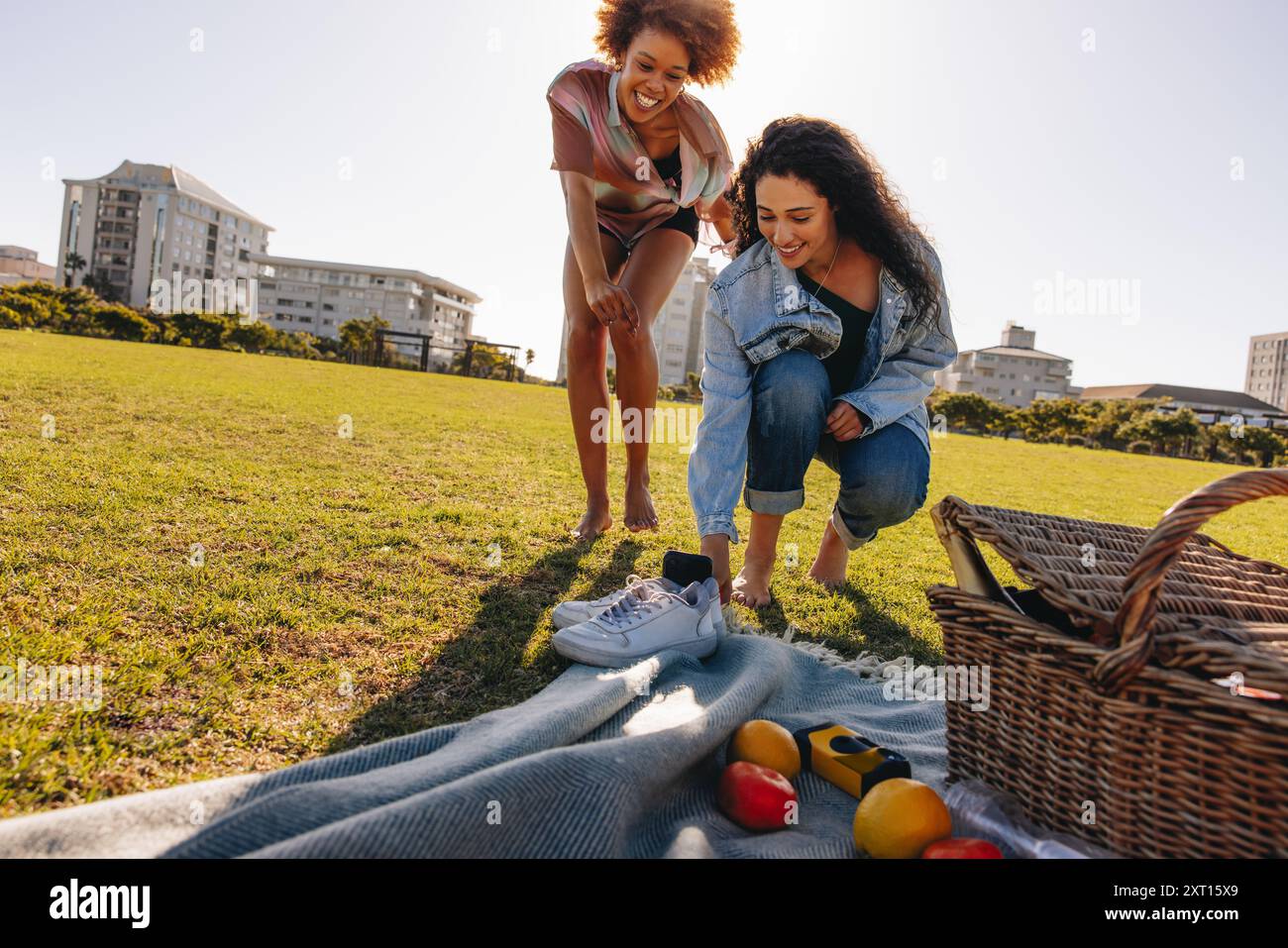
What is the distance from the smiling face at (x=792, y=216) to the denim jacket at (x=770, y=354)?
0.38ft

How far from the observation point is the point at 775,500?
270 centimetres

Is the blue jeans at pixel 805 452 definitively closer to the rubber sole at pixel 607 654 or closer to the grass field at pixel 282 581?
the grass field at pixel 282 581

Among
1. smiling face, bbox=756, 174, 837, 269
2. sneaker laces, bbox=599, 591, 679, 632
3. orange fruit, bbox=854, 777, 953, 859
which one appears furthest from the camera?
smiling face, bbox=756, 174, 837, 269

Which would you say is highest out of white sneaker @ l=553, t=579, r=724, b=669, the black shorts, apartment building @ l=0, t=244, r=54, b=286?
apartment building @ l=0, t=244, r=54, b=286

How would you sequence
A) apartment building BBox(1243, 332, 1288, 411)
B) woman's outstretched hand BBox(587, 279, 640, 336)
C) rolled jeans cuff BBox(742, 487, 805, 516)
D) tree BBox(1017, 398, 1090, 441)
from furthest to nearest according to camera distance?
apartment building BBox(1243, 332, 1288, 411) < tree BBox(1017, 398, 1090, 441) < woman's outstretched hand BBox(587, 279, 640, 336) < rolled jeans cuff BBox(742, 487, 805, 516)

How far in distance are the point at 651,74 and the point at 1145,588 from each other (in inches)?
107

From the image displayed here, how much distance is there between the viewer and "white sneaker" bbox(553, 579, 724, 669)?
1960 millimetres

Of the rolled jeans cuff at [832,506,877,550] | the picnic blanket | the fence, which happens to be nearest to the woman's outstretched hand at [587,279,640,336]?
the rolled jeans cuff at [832,506,877,550]

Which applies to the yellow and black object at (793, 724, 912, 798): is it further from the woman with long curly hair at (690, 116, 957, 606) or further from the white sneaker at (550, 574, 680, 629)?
the woman with long curly hair at (690, 116, 957, 606)

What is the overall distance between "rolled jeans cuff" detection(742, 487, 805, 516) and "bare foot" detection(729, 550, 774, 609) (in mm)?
176

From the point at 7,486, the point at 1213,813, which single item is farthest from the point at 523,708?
the point at 7,486

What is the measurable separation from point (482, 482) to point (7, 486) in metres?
2.15
